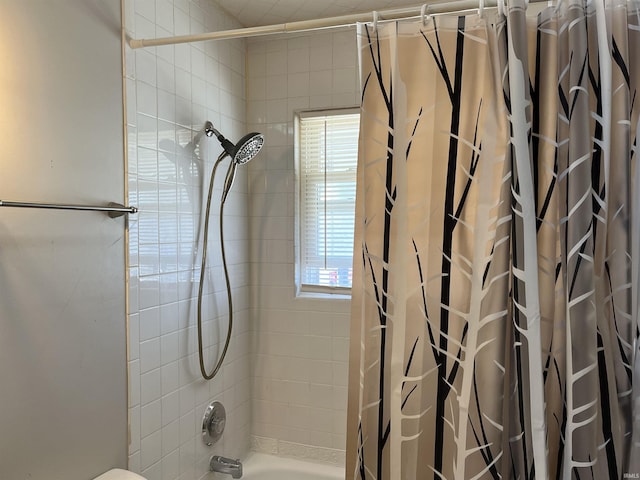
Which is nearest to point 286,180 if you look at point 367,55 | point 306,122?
point 306,122

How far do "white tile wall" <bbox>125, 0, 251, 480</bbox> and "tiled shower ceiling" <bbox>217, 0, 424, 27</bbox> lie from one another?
83 mm

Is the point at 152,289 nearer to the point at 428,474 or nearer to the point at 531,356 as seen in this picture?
the point at 428,474

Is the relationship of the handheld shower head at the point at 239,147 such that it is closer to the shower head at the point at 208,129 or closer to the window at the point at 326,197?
the shower head at the point at 208,129

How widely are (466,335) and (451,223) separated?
31 cm

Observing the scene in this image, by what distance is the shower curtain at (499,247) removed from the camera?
3.86ft

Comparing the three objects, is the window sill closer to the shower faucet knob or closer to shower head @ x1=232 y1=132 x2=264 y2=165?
the shower faucet knob

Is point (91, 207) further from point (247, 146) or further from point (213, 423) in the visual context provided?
point (213, 423)

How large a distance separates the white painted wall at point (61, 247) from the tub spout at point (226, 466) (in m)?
A: 0.63

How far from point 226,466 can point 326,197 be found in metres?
1.37

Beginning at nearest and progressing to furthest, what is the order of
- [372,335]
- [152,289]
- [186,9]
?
[372,335]
[152,289]
[186,9]

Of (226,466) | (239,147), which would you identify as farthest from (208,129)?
(226,466)

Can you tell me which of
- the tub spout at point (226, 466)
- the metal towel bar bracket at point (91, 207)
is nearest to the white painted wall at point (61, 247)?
the metal towel bar bracket at point (91, 207)

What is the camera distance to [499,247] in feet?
4.04

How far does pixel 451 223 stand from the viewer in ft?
4.25
